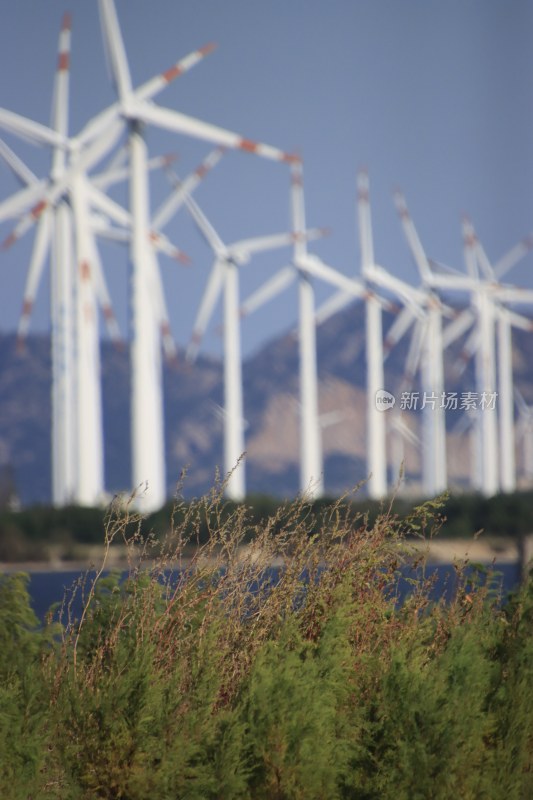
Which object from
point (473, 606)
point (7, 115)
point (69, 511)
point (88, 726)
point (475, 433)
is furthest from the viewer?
point (475, 433)

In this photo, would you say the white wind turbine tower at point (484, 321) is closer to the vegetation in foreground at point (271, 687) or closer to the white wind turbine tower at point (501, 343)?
the white wind turbine tower at point (501, 343)

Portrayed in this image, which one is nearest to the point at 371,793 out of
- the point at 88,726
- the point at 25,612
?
the point at 88,726

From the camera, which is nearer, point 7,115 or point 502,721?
point 502,721

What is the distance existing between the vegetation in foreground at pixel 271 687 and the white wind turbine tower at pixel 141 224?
34.0 m

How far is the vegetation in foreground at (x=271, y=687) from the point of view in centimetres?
744

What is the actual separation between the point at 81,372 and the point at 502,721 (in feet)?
127

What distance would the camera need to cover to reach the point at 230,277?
58844mm

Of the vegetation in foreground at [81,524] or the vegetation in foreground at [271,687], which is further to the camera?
the vegetation in foreground at [81,524]

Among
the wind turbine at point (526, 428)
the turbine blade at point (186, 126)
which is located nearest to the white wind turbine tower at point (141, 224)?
the turbine blade at point (186, 126)

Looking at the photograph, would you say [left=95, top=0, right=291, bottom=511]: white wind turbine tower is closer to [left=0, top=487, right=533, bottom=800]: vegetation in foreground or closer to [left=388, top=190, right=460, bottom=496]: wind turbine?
[left=388, top=190, right=460, bottom=496]: wind turbine

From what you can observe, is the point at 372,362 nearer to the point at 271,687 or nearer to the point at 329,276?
the point at 329,276

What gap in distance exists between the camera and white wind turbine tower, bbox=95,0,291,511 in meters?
43.6

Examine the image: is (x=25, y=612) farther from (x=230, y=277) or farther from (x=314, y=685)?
(x=230, y=277)

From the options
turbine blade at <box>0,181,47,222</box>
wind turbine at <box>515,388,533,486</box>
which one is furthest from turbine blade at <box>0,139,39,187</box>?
wind turbine at <box>515,388,533,486</box>
